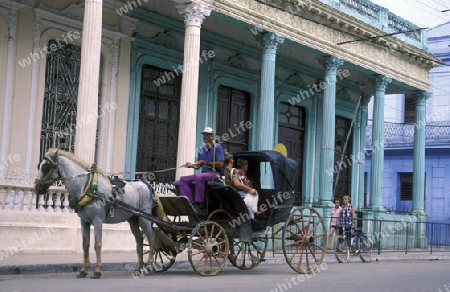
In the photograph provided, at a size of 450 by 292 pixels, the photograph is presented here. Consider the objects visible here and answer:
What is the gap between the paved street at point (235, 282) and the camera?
8.90 m

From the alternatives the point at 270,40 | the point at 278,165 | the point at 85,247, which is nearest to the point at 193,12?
the point at 270,40

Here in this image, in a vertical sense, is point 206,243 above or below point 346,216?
below

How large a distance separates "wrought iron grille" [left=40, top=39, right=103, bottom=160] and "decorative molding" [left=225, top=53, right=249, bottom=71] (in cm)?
598

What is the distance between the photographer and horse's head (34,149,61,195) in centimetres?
960

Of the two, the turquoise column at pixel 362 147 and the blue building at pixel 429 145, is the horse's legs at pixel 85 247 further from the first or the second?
the blue building at pixel 429 145

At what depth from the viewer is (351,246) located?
55.6 ft

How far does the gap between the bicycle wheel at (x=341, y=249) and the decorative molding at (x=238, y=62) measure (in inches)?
296

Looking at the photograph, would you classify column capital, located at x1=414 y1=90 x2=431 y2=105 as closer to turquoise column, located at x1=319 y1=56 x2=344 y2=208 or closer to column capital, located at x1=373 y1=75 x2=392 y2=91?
column capital, located at x1=373 y1=75 x2=392 y2=91

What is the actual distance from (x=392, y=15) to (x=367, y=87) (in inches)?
151

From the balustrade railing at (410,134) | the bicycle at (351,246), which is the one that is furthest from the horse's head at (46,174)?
the balustrade railing at (410,134)

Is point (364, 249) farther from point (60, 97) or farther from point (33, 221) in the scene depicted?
point (60, 97)

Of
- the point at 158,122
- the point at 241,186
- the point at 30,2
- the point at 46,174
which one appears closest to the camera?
the point at 46,174

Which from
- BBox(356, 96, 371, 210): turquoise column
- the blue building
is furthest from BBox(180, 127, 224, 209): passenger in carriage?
the blue building

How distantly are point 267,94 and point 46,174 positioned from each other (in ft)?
33.5
